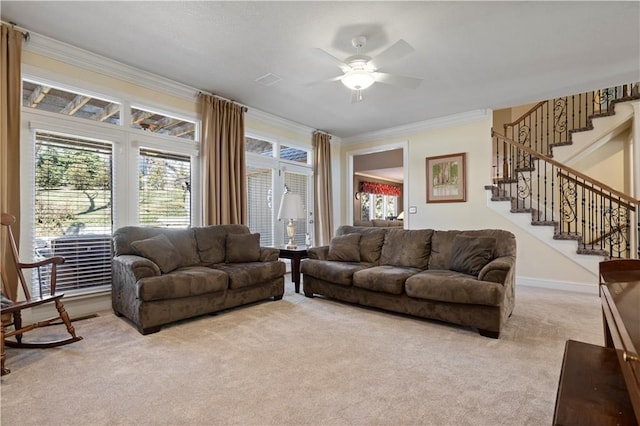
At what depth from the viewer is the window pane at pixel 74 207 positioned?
129 inches

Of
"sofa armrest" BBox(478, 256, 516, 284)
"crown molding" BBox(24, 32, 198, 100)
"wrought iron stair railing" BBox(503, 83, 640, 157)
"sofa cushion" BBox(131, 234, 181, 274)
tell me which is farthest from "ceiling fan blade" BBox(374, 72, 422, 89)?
"wrought iron stair railing" BBox(503, 83, 640, 157)

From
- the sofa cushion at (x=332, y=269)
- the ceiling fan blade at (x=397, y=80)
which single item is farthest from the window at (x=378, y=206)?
the ceiling fan blade at (x=397, y=80)

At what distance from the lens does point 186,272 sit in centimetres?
324

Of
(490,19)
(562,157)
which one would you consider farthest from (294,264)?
(562,157)

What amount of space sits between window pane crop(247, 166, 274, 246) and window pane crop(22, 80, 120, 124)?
2058 millimetres

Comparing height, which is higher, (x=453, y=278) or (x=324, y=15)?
(x=324, y=15)

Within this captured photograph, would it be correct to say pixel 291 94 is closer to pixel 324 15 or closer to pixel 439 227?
pixel 324 15

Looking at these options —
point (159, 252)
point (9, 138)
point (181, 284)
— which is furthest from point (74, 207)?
point (181, 284)

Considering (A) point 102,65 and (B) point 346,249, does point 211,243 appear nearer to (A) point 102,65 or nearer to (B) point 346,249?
(B) point 346,249

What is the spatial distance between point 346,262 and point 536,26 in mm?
3086

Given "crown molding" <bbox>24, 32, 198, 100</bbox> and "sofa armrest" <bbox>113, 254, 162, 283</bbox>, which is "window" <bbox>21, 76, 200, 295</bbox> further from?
"sofa armrest" <bbox>113, 254, 162, 283</bbox>

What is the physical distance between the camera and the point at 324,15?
9.07 feet

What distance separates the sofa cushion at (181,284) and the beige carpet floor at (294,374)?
326 millimetres

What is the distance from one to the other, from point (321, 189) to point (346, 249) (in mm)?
2432
